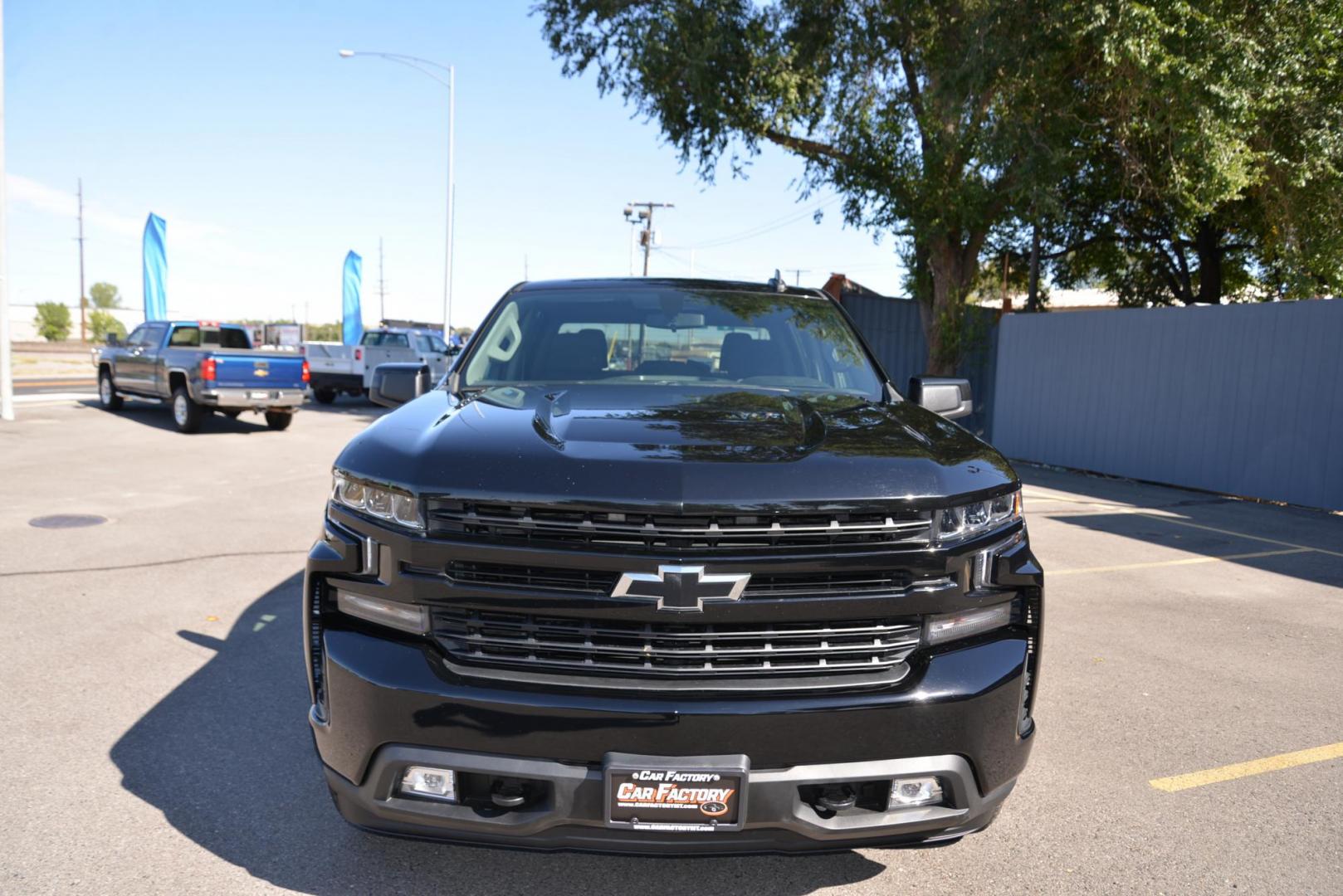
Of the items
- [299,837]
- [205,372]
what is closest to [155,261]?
[205,372]

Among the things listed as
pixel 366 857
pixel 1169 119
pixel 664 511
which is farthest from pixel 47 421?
pixel 1169 119

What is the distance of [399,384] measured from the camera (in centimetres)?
424

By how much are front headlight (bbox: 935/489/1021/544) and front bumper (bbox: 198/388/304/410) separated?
1497 cm

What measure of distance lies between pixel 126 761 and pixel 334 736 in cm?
168

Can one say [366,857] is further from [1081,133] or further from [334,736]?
[1081,133]

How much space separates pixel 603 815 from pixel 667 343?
7.13 feet

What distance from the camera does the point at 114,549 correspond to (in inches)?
278

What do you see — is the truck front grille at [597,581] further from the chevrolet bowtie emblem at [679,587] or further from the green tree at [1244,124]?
the green tree at [1244,124]

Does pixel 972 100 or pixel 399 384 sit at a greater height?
pixel 972 100

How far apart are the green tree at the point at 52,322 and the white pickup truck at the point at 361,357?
71.1 metres

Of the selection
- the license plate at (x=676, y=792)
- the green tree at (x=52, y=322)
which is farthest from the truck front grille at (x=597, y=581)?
the green tree at (x=52, y=322)

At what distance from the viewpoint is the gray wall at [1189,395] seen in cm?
1130

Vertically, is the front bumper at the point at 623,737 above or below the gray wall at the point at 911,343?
below

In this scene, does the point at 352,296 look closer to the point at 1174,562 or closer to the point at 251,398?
the point at 251,398
